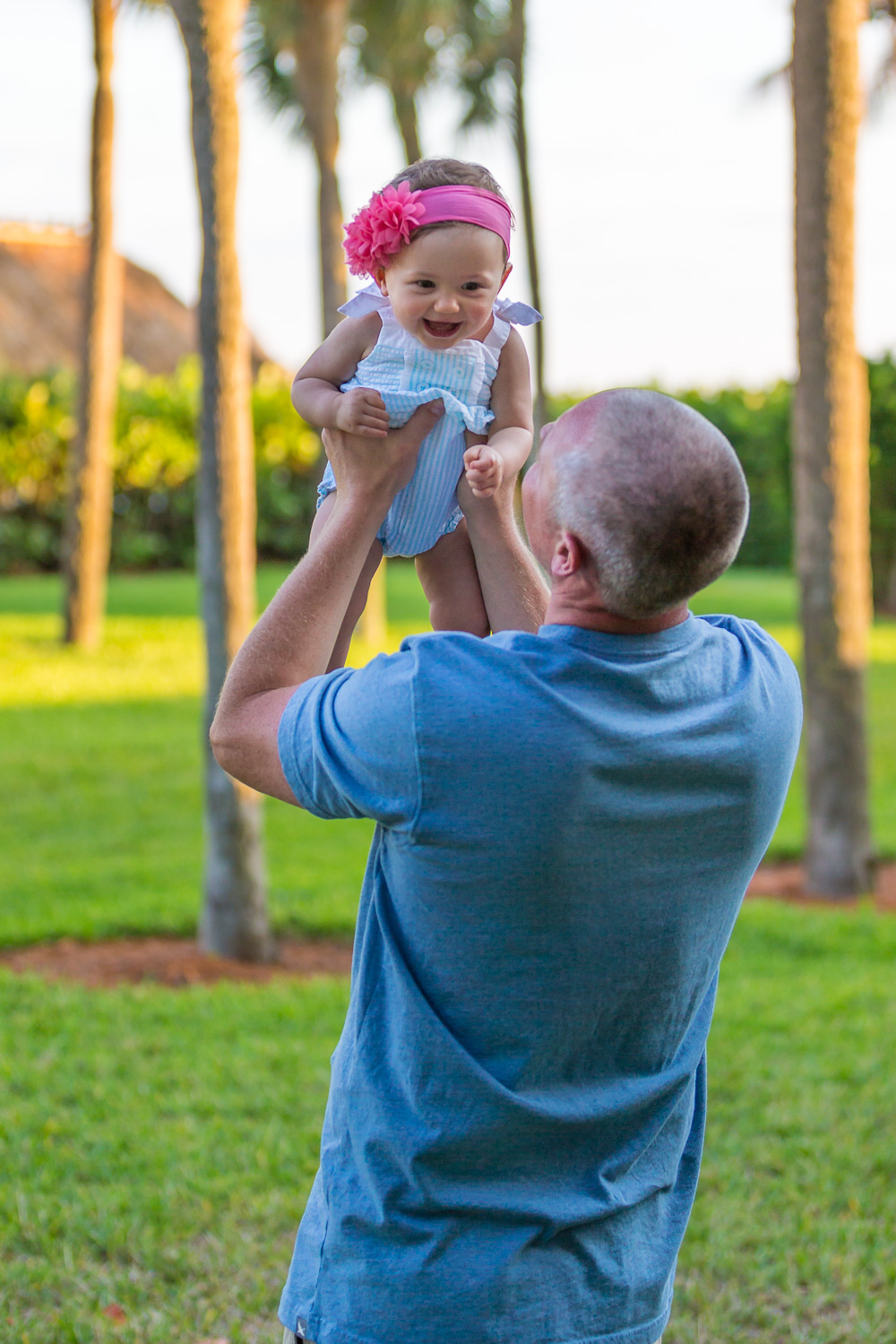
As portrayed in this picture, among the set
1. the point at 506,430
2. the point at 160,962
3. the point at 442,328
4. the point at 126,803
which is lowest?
the point at 160,962

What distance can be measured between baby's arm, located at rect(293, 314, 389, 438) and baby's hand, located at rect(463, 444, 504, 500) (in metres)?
0.13

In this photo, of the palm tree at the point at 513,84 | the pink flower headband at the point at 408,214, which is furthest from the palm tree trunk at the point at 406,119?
the pink flower headband at the point at 408,214

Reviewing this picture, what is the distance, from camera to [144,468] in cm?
2095

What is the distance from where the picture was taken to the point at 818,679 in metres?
7.03

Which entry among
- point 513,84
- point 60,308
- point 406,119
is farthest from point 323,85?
point 60,308

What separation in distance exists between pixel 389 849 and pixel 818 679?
583 centimetres

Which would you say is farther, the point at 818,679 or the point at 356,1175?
the point at 818,679

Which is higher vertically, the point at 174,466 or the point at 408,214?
the point at 174,466

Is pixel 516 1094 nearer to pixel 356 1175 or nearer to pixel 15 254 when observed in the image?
pixel 356 1175

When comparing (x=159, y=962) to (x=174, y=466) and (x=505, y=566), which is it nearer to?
(x=505, y=566)

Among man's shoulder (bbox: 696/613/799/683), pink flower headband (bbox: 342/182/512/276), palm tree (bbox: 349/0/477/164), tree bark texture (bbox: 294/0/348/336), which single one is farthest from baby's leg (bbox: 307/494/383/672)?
palm tree (bbox: 349/0/477/164)

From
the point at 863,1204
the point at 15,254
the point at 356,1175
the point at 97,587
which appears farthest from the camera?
the point at 15,254

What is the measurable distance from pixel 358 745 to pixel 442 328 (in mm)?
694

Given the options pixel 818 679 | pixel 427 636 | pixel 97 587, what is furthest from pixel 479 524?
pixel 97 587
